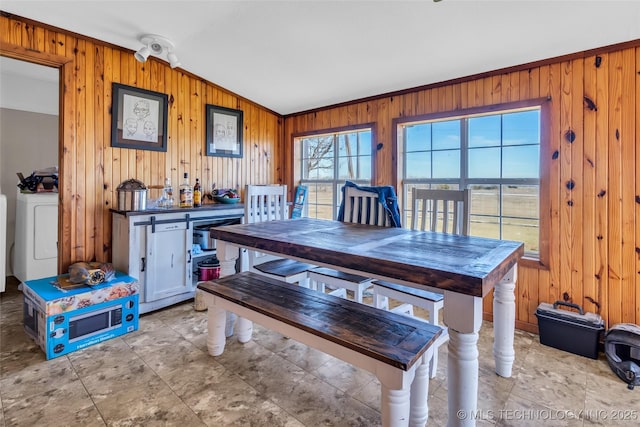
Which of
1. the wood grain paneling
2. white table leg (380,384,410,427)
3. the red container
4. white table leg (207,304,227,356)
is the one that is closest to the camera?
white table leg (380,384,410,427)

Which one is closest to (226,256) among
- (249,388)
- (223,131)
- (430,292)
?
(249,388)

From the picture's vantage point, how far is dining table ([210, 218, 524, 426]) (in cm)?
119

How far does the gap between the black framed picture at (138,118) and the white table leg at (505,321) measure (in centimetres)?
322

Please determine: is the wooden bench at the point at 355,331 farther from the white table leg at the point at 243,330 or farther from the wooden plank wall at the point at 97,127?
the wooden plank wall at the point at 97,127

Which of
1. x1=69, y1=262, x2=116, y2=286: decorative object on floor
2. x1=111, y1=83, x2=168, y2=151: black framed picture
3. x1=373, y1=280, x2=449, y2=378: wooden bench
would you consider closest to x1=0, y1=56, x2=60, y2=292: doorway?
x1=111, y1=83, x2=168, y2=151: black framed picture

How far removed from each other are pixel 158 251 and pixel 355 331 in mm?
2116

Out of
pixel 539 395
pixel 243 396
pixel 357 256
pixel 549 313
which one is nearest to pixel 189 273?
pixel 243 396

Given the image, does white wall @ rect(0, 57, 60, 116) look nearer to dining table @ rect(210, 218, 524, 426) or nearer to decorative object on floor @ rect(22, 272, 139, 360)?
decorative object on floor @ rect(22, 272, 139, 360)

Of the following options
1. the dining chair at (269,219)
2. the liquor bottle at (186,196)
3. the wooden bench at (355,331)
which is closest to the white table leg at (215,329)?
the wooden bench at (355,331)

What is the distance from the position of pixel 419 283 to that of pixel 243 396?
1.18 m

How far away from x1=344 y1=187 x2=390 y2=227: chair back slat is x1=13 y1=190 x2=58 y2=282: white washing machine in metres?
3.06

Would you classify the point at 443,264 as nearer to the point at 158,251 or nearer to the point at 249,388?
the point at 249,388

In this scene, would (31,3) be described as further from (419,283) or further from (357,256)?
(419,283)

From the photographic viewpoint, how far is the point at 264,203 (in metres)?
2.85
